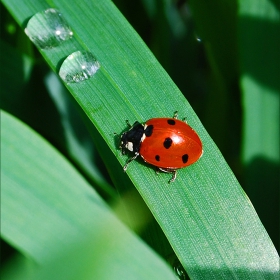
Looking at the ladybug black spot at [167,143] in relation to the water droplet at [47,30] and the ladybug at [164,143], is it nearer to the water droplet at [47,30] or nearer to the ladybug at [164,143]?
the ladybug at [164,143]

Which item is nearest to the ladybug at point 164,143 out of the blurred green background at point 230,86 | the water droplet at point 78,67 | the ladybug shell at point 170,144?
the ladybug shell at point 170,144

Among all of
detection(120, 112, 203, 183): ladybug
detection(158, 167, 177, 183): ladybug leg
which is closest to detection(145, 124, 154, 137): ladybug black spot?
detection(120, 112, 203, 183): ladybug

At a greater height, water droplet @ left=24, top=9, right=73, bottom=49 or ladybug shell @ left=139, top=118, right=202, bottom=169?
water droplet @ left=24, top=9, right=73, bottom=49

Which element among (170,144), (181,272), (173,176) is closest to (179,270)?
(181,272)

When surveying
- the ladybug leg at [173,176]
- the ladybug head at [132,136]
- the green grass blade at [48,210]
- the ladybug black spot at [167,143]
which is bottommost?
the ladybug black spot at [167,143]

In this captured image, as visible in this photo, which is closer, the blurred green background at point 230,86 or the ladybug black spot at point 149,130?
the ladybug black spot at point 149,130

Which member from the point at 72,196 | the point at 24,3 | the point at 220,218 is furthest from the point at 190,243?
the point at 24,3

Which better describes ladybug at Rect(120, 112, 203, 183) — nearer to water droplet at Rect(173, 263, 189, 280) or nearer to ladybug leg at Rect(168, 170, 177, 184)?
ladybug leg at Rect(168, 170, 177, 184)
